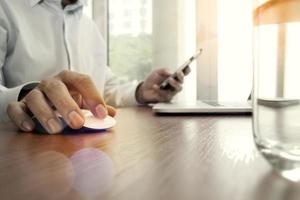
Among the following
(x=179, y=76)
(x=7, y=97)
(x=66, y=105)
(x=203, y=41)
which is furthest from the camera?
(x=203, y=41)

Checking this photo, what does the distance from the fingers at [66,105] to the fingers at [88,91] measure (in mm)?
31

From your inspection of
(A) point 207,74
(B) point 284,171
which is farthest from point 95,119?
(A) point 207,74

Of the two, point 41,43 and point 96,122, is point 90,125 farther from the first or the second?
point 41,43

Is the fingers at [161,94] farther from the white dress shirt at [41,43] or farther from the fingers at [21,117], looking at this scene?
the fingers at [21,117]

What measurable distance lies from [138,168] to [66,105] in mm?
212

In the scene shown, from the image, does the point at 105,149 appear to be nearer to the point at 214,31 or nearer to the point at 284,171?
the point at 284,171

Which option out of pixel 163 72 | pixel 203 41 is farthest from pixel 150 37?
pixel 163 72

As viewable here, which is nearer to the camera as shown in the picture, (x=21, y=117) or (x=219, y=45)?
(x=21, y=117)

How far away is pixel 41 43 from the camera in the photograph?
1104 millimetres

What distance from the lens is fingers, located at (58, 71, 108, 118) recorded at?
1.63 feet

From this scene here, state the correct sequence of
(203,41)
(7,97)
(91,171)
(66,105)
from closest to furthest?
1. (91,171)
2. (66,105)
3. (7,97)
4. (203,41)

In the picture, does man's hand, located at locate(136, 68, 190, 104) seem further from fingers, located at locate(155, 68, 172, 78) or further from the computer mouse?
the computer mouse

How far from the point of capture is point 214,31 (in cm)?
171

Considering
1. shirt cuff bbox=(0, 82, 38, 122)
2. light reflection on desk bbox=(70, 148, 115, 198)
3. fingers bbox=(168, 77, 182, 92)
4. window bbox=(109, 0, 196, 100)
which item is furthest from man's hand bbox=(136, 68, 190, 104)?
light reflection on desk bbox=(70, 148, 115, 198)
